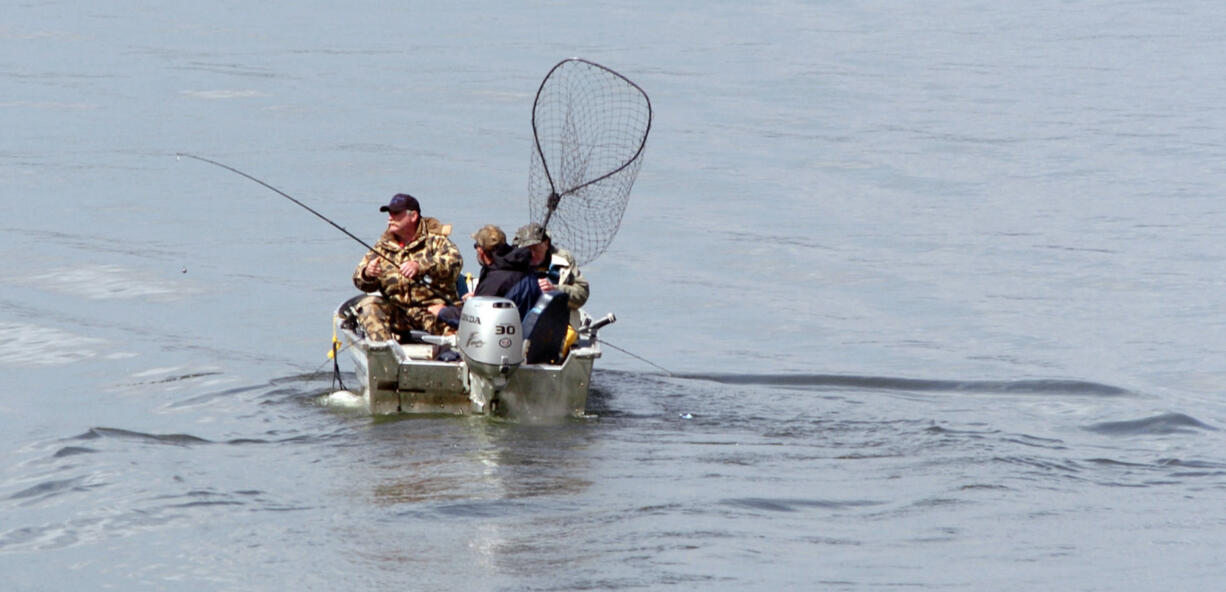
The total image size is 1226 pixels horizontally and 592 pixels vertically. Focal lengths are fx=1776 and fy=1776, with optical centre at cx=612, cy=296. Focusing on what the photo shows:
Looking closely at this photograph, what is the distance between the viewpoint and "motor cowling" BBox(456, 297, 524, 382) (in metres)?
13.6

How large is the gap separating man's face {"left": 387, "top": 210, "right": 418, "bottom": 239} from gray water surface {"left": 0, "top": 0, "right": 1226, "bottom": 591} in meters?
1.61

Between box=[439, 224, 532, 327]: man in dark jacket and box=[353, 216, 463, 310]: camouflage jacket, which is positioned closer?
box=[439, 224, 532, 327]: man in dark jacket

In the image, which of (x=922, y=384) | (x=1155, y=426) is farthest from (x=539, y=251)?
(x=1155, y=426)

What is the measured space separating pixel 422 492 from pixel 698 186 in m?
17.3

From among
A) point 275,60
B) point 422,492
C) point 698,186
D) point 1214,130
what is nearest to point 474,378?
point 422,492

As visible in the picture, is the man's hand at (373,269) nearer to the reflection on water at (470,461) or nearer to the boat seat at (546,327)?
the reflection on water at (470,461)

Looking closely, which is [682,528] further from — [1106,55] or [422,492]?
[1106,55]

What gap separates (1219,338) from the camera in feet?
67.5

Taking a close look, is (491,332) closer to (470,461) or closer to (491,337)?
(491,337)

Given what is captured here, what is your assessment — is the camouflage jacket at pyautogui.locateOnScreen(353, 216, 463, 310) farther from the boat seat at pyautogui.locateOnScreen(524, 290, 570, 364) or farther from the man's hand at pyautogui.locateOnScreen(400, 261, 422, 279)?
the boat seat at pyautogui.locateOnScreen(524, 290, 570, 364)

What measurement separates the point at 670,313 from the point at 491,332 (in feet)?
26.5

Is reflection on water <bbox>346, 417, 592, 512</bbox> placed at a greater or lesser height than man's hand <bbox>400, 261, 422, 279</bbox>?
lesser

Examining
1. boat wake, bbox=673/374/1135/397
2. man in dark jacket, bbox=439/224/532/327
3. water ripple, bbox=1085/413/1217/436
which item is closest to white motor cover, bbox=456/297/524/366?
man in dark jacket, bbox=439/224/532/327

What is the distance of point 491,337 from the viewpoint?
536 inches
